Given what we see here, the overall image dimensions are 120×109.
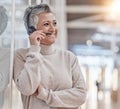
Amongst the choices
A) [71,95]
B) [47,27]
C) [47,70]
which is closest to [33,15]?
[47,27]

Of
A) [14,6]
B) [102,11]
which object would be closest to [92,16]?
[102,11]

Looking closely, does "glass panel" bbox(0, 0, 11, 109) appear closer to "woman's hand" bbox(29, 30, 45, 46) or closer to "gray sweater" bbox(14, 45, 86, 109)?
"gray sweater" bbox(14, 45, 86, 109)

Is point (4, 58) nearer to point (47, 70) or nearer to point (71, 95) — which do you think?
point (47, 70)

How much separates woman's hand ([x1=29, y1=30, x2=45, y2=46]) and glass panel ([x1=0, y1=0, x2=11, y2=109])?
0.74 feet

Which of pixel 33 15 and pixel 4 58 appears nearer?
pixel 33 15

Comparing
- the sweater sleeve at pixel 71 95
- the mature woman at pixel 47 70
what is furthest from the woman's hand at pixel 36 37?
the sweater sleeve at pixel 71 95

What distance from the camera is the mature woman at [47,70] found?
1.54m

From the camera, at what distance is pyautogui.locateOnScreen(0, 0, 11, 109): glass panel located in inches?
67.1

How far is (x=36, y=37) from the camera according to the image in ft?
5.06

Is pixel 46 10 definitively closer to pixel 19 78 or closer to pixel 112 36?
pixel 19 78

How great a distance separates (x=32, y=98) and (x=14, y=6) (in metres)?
0.54

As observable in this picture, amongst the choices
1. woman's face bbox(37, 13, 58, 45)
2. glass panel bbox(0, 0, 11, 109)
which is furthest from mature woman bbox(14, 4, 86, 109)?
glass panel bbox(0, 0, 11, 109)

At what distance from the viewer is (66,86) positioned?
1.63m

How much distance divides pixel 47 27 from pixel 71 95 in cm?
34
